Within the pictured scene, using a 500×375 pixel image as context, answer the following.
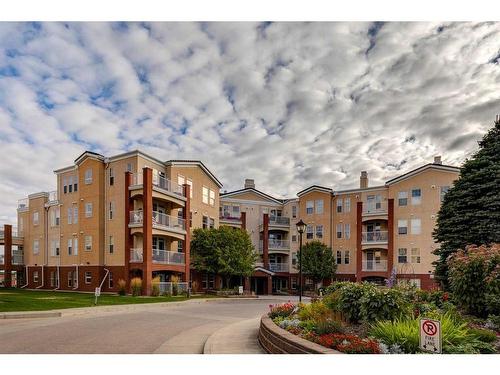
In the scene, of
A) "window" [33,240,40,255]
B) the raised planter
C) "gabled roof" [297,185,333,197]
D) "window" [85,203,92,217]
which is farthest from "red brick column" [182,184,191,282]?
the raised planter

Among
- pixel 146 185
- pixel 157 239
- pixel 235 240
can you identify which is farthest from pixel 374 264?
pixel 146 185

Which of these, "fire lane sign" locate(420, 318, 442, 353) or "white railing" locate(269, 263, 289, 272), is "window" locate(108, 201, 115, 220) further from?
"fire lane sign" locate(420, 318, 442, 353)

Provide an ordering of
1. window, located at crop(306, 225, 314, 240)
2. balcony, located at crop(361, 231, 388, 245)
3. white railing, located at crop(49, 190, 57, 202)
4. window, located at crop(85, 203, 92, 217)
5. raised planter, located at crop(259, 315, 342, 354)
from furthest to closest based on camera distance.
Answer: window, located at crop(306, 225, 314, 240) < balcony, located at crop(361, 231, 388, 245) < white railing, located at crop(49, 190, 57, 202) < window, located at crop(85, 203, 92, 217) < raised planter, located at crop(259, 315, 342, 354)

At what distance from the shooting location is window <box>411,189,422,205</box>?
38125 millimetres

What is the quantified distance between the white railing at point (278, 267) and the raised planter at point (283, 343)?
36969 mm

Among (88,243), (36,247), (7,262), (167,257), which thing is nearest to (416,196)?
(167,257)

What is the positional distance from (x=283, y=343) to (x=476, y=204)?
11.5 meters

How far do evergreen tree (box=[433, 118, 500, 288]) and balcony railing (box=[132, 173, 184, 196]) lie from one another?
817 inches

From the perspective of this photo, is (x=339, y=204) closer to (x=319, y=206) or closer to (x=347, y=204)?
(x=347, y=204)

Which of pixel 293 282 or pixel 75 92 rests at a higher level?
pixel 75 92

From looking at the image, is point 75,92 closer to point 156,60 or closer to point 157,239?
point 156,60

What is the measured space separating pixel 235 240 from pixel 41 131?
21.0 m

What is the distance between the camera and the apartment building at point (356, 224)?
3775 centimetres

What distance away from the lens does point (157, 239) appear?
33344 mm
